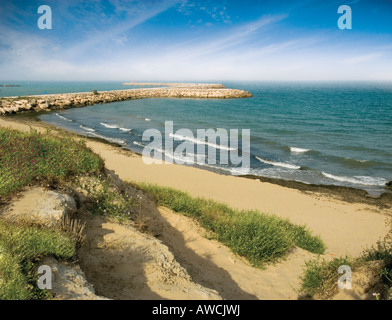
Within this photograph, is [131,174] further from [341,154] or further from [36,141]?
[341,154]

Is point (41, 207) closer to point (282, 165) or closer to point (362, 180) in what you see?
point (282, 165)

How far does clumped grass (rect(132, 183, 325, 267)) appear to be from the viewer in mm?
7129

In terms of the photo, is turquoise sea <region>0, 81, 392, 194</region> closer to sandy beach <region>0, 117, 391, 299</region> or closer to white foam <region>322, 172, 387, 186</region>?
white foam <region>322, 172, 387, 186</region>

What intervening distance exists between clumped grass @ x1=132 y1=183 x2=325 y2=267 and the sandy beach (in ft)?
1.01

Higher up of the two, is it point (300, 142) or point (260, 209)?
point (300, 142)

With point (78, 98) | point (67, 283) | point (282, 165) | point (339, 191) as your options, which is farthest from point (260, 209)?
point (78, 98)

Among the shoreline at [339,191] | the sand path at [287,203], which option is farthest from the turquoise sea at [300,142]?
the sand path at [287,203]

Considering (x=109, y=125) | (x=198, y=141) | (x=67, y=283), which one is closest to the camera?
(x=67, y=283)

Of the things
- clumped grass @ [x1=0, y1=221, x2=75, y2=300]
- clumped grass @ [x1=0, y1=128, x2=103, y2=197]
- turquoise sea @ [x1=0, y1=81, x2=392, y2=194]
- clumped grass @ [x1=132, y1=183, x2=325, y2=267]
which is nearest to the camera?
clumped grass @ [x1=0, y1=221, x2=75, y2=300]

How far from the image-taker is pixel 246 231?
7.55 m

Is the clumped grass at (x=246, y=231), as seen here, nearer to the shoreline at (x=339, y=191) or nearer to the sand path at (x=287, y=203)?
the sand path at (x=287, y=203)

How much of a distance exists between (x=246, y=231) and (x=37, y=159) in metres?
6.33

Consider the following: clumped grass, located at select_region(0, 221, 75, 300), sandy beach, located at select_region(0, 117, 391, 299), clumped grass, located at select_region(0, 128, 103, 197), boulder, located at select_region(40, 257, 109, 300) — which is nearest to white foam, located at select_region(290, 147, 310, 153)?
sandy beach, located at select_region(0, 117, 391, 299)
